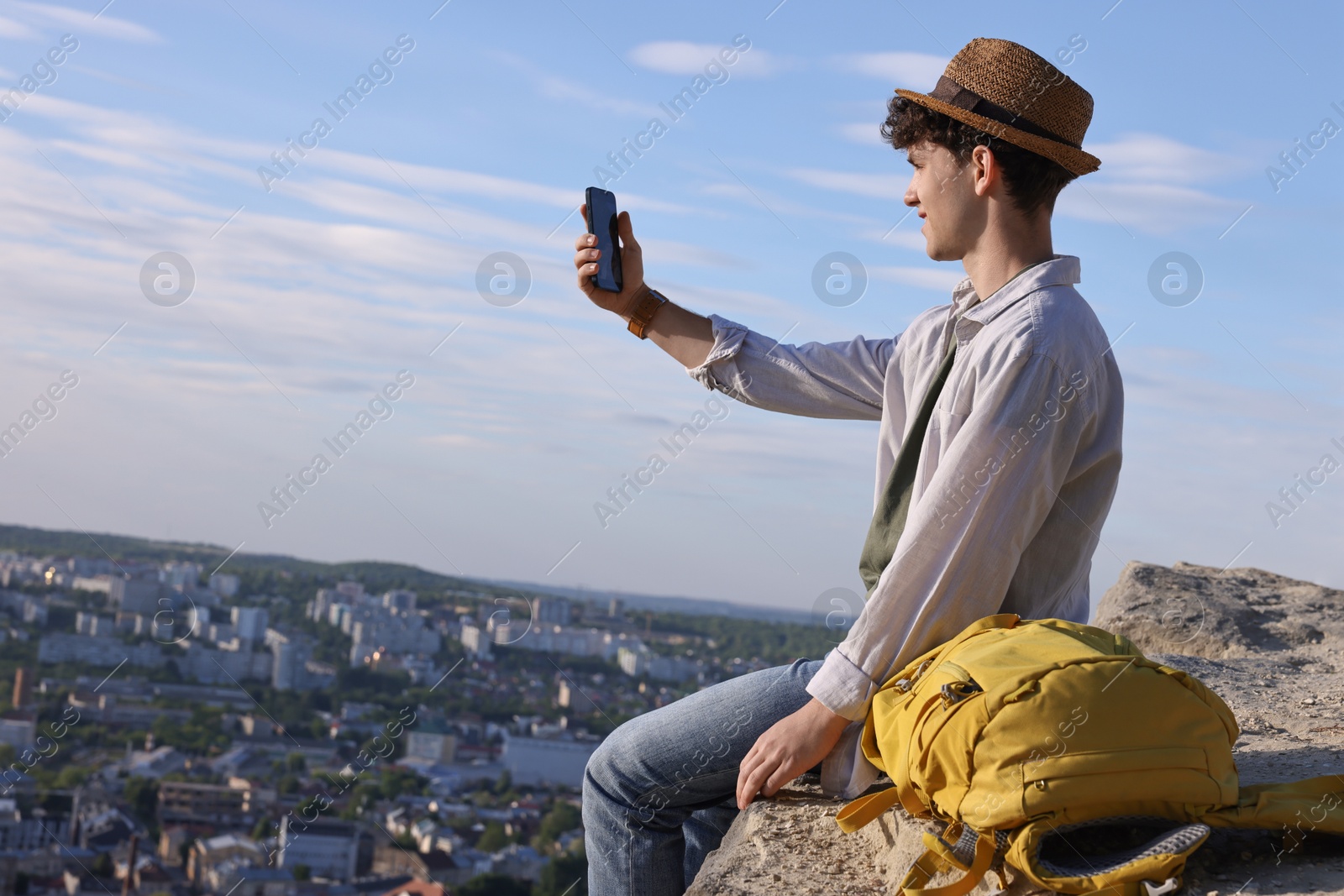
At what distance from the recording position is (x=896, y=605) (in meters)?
2.12

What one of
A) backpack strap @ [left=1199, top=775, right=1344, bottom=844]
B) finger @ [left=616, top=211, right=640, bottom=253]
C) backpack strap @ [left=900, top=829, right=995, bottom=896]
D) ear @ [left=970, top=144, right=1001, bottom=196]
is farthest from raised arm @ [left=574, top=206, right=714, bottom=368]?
backpack strap @ [left=1199, top=775, right=1344, bottom=844]

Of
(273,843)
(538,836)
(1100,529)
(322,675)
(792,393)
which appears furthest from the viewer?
(322,675)

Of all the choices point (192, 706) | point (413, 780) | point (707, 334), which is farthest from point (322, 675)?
point (707, 334)

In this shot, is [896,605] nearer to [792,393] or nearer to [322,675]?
[792,393]

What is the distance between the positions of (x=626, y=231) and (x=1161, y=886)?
2135mm

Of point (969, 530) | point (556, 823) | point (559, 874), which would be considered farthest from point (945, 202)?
point (556, 823)

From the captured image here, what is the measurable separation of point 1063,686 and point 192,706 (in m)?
22.5

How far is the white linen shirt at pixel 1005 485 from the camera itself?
2090 mm

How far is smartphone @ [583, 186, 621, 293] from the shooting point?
9.87 ft

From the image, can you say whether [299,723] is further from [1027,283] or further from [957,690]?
[957,690]

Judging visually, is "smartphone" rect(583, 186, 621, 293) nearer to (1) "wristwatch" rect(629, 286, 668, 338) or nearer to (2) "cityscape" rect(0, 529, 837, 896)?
(1) "wristwatch" rect(629, 286, 668, 338)

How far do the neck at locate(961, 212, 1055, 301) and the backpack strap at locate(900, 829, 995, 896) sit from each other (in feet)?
3.85

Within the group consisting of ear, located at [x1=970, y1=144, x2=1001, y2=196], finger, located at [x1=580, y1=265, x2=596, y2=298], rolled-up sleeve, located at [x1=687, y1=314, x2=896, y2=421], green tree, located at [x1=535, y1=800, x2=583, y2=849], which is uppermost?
finger, located at [x1=580, y1=265, x2=596, y2=298]

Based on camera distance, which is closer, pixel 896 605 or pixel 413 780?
pixel 896 605
